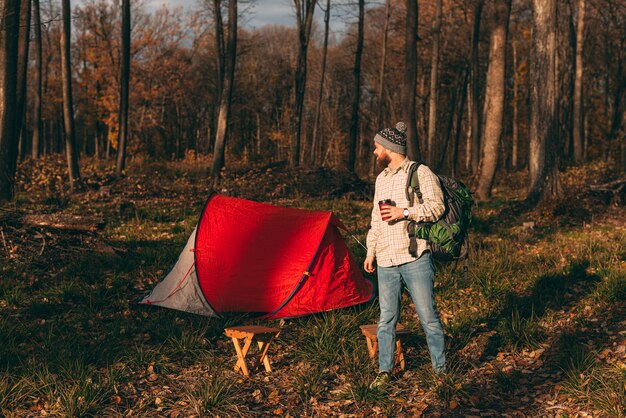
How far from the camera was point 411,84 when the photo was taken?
16.9m

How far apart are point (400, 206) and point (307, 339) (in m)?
2.30

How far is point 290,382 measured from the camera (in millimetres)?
5707

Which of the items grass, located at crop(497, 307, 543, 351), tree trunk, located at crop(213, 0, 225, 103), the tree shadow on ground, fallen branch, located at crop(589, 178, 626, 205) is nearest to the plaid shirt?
the tree shadow on ground

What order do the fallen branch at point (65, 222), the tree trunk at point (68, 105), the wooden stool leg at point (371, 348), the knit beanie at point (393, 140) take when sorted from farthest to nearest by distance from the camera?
the tree trunk at point (68, 105) → the fallen branch at point (65, 222) → the wooden stool leg at point (371, 348) → the knit beanie at point (393, 140)

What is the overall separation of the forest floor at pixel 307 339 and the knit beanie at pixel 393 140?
2.01 meters

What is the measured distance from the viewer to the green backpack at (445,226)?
4.90 metres

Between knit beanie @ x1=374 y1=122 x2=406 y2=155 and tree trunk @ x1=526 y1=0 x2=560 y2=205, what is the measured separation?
9432 millimetres

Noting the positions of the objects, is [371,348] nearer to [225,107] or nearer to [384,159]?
[384,159]

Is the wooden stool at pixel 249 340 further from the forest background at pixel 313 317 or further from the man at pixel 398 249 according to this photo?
the man at pixel 398 249

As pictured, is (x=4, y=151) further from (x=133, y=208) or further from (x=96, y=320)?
(x=96, y=320)

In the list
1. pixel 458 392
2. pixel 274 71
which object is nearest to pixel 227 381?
pixel 458 392

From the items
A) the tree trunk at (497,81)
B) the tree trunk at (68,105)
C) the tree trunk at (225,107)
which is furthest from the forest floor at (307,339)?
the tree trunk at (225,107)

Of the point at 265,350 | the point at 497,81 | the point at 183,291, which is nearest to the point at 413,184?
the point at 265,350

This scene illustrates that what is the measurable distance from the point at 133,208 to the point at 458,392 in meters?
10.3
